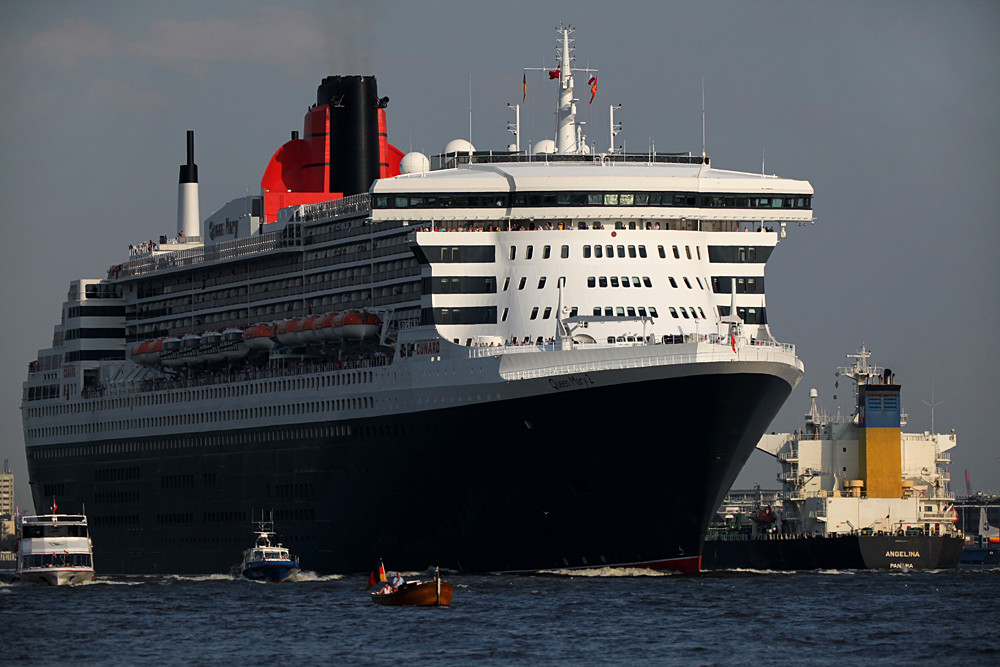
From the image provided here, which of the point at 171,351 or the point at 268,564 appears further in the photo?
the point at 171,351

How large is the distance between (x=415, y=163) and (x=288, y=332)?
8.05 m

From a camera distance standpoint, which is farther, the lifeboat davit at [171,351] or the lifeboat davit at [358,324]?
the lifeboat davit at [171,351]

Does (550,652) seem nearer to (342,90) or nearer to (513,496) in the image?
(513,496)

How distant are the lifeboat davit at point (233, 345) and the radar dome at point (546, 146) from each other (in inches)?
579

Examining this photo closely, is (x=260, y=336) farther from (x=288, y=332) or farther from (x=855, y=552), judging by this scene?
(x=855, y=552)

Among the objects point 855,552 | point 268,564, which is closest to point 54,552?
point 268,564

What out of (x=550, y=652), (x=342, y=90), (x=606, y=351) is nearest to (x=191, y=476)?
(x=342, y=90)

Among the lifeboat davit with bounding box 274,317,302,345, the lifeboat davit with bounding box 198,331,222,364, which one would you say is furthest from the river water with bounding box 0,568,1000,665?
the lifeboat davit with bounding box 198,331,222,364

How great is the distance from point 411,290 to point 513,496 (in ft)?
32.9

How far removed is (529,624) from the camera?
5719cm

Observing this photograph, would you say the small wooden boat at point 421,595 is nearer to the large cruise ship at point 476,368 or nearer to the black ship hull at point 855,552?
the large cruise ship at point 476,368

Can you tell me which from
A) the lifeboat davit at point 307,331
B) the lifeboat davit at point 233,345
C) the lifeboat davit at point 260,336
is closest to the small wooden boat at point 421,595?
the lifeboat davit at point 307,331

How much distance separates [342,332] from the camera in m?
77.6

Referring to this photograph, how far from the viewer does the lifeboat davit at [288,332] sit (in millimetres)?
80688
